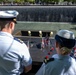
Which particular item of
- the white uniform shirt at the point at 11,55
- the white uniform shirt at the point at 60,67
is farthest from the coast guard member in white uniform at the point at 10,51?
the white uniform shirt at the point at 60,67

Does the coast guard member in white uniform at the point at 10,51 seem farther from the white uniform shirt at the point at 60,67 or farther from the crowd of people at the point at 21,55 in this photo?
the white uniform shirt at the point at 60,67

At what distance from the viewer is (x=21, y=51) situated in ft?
4.97

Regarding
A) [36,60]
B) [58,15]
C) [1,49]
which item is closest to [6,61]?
[1,49]

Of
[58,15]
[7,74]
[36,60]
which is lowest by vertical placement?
[58,15]

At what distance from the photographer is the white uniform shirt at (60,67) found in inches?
61.3

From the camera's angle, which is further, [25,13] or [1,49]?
[25,13]

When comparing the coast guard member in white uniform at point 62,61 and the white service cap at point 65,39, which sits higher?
the white service cap at point 65,39

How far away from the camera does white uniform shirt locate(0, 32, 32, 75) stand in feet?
5.00

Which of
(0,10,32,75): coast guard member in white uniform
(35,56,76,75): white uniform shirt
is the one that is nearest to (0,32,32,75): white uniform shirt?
(0,10,32,75): coast guard member in white uniform

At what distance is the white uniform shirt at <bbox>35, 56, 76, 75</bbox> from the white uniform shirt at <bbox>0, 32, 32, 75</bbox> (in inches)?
4.4

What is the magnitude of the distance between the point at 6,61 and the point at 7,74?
8 cm

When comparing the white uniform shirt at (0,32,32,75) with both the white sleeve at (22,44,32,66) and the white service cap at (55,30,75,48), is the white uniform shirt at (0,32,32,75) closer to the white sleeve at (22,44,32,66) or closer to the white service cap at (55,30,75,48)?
the white sleeve at (22,44,32,66)

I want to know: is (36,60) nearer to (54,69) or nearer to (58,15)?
(54,69)

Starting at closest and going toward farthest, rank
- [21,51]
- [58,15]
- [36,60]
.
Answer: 1. [21,51]
2. [36,60]
3. [58,15]
